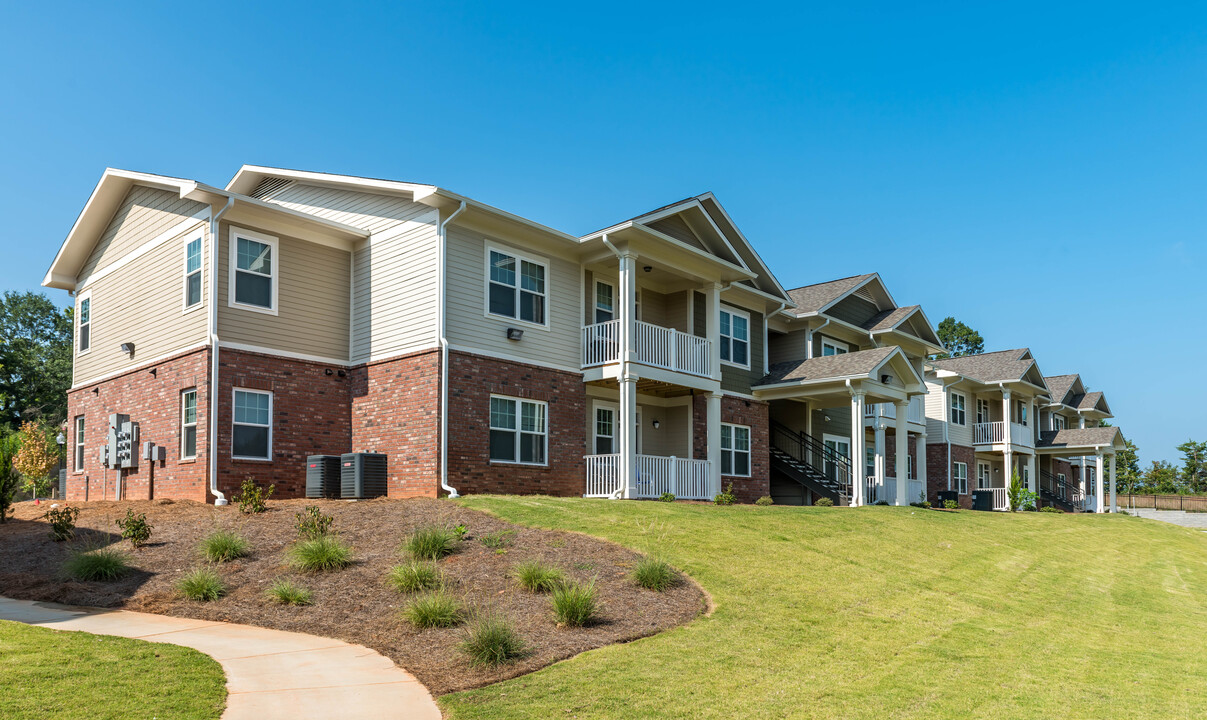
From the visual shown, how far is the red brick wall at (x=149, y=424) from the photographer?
17422 millimetres

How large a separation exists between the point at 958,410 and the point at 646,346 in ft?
81.3

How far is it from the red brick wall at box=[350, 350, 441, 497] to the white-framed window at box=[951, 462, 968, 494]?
2826 cm

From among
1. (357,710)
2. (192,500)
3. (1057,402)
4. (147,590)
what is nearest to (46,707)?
(357,710)

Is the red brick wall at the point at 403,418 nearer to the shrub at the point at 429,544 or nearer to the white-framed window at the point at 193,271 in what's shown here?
the white-framed window at the point at 193,271

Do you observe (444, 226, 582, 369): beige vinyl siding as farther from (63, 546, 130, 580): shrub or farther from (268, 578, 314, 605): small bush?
(268, 578, 314, 605): small bush

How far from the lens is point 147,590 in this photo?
1113cm

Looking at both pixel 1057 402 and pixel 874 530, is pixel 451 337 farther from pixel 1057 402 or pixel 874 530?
pixel 1057 402

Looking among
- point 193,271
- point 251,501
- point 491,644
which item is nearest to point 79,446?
point 193,271

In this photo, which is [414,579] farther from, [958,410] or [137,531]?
[958,410]

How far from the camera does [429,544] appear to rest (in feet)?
39.1

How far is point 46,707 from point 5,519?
496 inches

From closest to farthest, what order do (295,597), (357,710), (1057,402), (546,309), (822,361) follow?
(357,710), (295,597), (546,309), (822,361), (1057,402)

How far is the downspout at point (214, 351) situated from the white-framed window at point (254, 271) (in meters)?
0.40

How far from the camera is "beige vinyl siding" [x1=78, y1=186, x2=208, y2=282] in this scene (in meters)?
19.5
